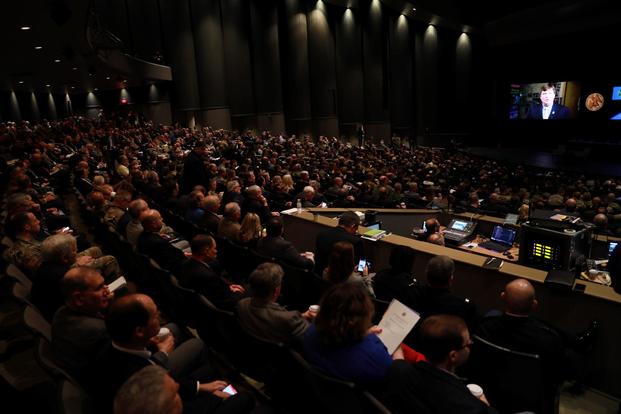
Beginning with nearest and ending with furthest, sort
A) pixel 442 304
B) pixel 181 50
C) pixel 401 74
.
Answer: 1. pixel 442 304
2. pixel 181 50
3. pixel 401 74

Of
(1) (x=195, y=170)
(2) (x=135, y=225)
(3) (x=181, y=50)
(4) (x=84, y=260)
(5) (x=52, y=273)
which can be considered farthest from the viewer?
(3) (x=181, y=50)

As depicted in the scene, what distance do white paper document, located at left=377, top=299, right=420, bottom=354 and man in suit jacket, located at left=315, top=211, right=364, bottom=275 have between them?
1635 mm

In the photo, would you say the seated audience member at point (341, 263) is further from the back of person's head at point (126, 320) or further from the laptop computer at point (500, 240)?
the laptop computer at point (500, 240)

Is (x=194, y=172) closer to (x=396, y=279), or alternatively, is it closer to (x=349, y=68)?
(x=396, y=279)

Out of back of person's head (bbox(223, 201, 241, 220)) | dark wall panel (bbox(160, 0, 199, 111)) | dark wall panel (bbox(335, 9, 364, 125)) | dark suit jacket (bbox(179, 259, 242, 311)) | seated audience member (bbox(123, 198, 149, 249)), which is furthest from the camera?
dark wall panel (bbox(335, 9, 364, 125))

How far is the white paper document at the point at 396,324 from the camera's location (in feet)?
9.55

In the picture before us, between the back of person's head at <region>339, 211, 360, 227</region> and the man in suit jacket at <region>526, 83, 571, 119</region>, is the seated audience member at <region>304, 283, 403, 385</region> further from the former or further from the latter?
the man in suit jacket at <region>526, 83, 571, 119</region>

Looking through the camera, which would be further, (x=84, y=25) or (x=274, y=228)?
(x=84, y=25)

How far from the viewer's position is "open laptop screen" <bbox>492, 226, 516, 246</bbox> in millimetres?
5893

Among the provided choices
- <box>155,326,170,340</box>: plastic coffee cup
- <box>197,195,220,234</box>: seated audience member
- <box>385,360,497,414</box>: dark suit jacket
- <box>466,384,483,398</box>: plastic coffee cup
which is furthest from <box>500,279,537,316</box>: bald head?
<box>197,195,220,234</box>: seated audience member

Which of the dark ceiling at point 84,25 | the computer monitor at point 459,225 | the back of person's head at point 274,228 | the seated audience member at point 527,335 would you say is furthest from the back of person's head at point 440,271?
the dark ceiling at point 84,25

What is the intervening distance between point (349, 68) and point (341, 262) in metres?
27.1

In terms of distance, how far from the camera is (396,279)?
3.70 m

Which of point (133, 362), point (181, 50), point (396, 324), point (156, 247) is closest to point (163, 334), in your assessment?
point (133, 362)
